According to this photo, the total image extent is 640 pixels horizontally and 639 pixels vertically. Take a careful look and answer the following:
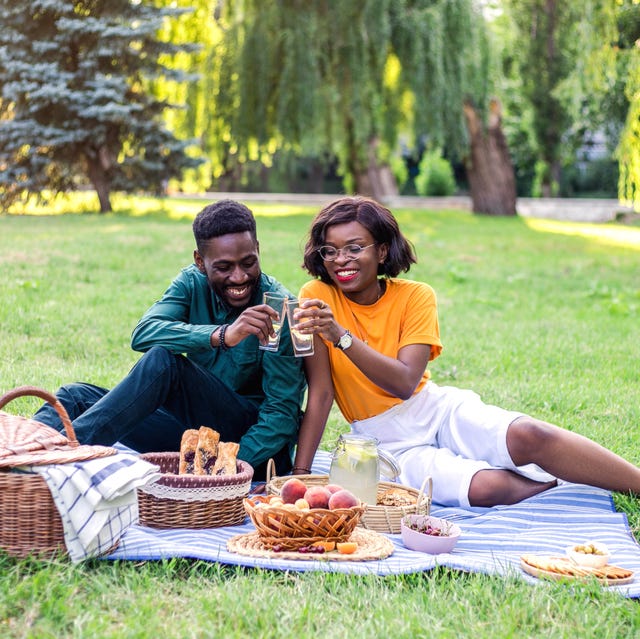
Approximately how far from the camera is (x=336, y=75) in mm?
14055

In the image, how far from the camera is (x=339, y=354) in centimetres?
409

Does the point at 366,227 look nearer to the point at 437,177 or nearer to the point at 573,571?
the point at 573,571

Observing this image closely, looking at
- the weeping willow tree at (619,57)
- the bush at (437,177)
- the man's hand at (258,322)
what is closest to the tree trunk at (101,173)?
the weeping willow tree at (619,57)

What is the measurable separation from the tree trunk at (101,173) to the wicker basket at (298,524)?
1243cm

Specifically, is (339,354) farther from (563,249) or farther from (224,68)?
(224,68)

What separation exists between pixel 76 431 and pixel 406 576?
1.35m

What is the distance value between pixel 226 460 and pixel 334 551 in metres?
0.64

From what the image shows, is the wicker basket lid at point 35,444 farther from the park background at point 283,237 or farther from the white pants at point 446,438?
the white pants at point 446,438

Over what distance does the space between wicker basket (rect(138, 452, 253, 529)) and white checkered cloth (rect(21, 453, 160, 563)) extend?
1.09 ft

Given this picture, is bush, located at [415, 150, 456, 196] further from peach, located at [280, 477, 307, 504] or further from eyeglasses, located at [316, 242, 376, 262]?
peach, located at [280, 477, 307, 504]

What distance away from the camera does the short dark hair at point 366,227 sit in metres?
4.02

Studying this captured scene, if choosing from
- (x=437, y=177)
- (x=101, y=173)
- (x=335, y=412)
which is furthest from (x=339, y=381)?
(x=437, y=177)

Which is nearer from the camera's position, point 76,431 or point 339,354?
point 76,431

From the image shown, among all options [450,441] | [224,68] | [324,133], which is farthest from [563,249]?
[450,441]
